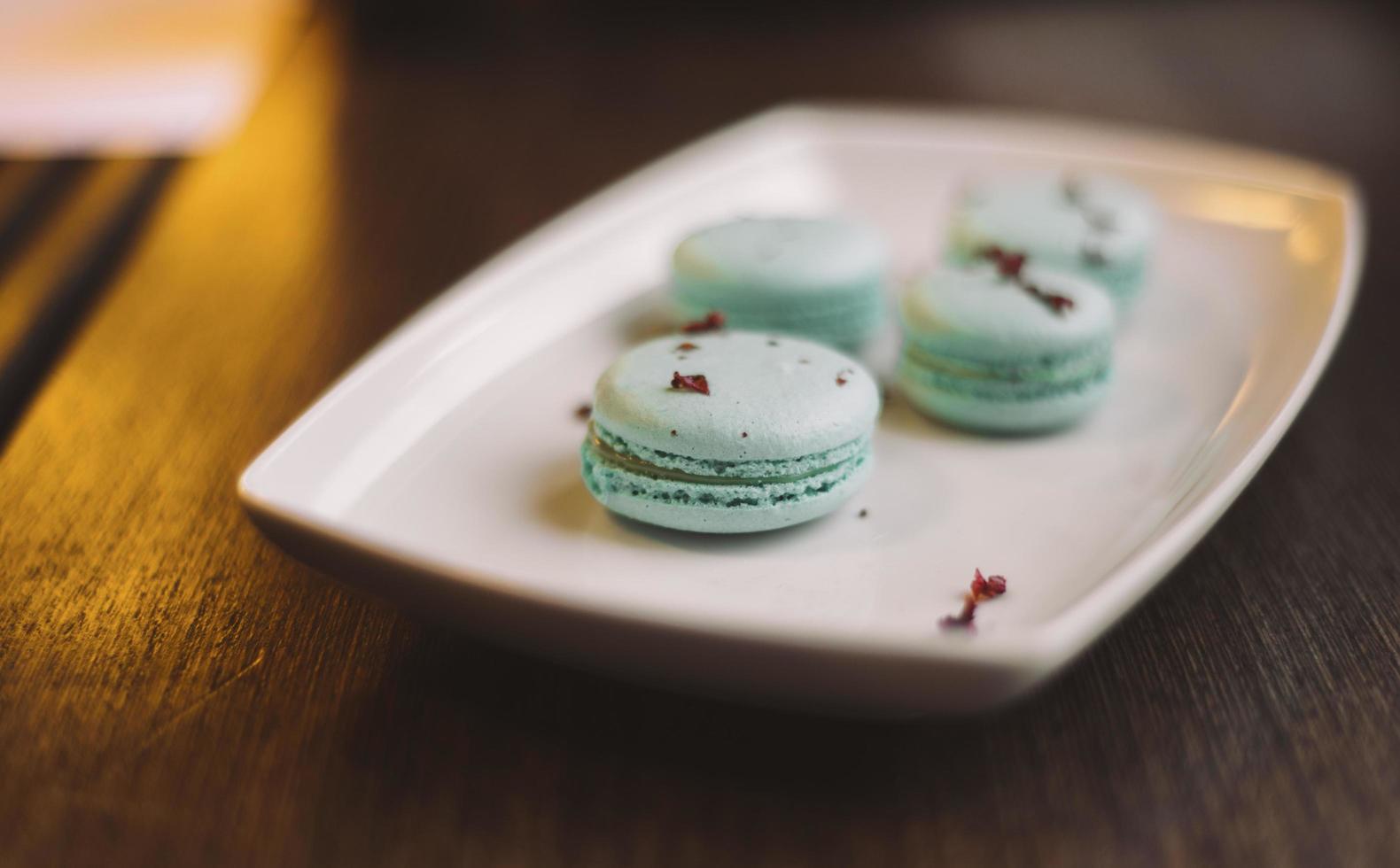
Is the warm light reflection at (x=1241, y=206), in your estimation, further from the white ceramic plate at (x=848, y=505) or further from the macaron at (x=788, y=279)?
the macaron at (x=788, y=279)

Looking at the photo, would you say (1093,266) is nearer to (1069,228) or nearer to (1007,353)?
(1069,228)

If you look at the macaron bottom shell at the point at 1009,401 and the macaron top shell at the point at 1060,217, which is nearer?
the macaron bottom shell at the point at 1009,401

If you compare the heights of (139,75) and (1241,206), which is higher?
(1241,206)

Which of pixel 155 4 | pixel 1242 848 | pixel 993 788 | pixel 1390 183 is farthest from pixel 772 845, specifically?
pixel 155 4

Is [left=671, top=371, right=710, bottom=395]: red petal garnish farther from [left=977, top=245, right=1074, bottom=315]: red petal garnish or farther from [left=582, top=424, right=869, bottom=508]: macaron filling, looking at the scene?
[left=977, top=245, right=1074, bottom=315]: red petal garnish

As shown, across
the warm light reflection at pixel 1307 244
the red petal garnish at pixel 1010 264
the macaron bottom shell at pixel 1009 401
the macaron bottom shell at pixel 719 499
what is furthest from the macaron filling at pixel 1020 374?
the warm light reflection at pixel 1307 244

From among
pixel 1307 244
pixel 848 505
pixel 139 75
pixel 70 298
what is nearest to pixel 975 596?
pixel 848 505
